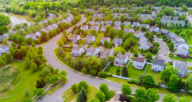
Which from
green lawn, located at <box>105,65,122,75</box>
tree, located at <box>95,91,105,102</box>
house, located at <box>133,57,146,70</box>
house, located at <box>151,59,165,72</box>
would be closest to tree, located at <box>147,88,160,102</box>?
tree, located at <box>95,91,105,102</box>

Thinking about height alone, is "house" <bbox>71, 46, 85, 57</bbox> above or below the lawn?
above

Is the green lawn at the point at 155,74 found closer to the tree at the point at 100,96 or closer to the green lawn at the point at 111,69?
the green lawn at the point at 111,69

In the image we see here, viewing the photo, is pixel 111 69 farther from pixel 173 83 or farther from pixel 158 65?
pixel 173 83

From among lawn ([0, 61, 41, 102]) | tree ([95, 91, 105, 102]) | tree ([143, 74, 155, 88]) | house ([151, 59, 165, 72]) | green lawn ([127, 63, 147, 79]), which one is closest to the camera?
tree ([95, 91, 105, 102])

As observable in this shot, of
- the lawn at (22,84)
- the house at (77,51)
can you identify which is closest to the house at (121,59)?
the house at (77,51)

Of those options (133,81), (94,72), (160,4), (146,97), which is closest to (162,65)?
(133,81)

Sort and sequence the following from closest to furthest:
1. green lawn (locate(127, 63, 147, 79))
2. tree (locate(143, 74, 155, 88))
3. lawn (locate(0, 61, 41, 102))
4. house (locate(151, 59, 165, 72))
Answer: lawn (locate(0, 61, 41, 102)), tree (locate(143, 74, 155, 88)), green lawn (locate(127, 63, 147, 79)), house (locate(151, 59, 165, 72))

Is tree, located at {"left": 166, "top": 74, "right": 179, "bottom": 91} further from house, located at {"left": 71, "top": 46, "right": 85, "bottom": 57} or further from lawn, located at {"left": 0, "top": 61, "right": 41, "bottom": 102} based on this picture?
lawn, located at {"left": 0, "top": 61, "right": 41, "bottom": 102}

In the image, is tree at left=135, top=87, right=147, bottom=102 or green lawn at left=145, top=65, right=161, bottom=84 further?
green lawn at left=145, top=65, right=161, bottom=84
